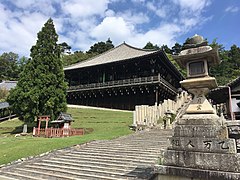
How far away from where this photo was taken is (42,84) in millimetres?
19625

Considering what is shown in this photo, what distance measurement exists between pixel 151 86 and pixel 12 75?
50498mm

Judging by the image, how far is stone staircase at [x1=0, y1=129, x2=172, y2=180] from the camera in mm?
6317

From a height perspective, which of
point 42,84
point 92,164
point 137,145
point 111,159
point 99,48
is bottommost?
point 92,164

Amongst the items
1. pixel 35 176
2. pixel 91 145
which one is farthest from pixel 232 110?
pixel 35 176

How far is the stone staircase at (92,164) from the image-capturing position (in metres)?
6.32

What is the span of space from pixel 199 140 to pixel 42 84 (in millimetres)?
17917

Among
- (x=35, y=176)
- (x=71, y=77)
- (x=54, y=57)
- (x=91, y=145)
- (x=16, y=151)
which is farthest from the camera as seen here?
(x=71, y=77)

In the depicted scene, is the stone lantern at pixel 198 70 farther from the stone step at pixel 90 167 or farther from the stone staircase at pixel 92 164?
the stone step at pixel 90 167

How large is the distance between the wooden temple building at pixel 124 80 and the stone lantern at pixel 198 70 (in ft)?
63.4

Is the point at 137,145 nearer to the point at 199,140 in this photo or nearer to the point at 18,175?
the point at 18,175

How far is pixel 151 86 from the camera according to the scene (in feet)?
85.7

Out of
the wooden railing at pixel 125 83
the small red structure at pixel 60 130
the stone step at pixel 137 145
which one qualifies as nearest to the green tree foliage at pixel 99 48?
the wooden railing at pixel 125 83

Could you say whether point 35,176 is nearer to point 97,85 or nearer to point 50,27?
point 50,27

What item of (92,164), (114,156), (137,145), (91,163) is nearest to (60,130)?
(137,145)
